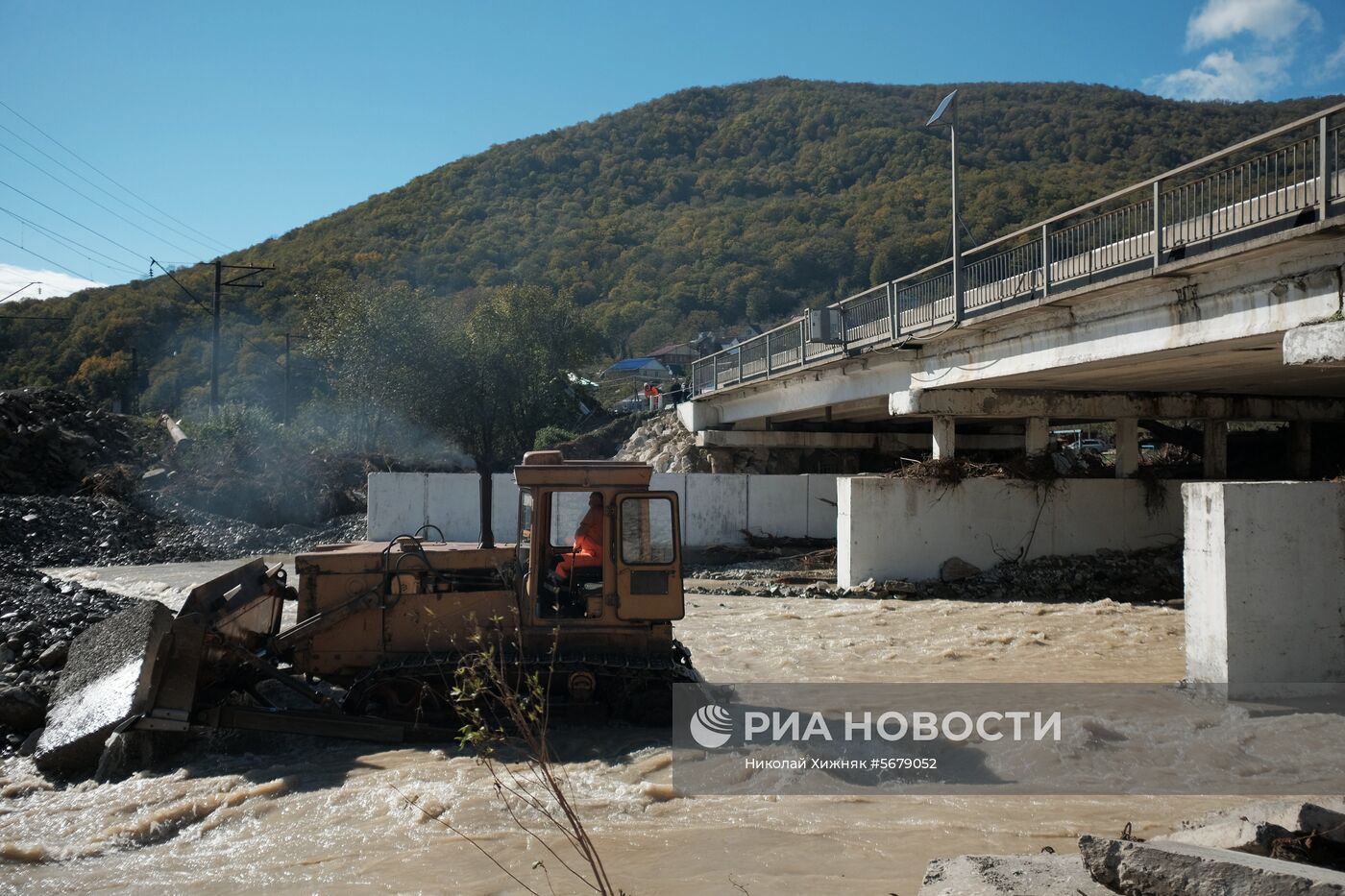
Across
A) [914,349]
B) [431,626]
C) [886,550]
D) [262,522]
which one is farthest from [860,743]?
[262,522]

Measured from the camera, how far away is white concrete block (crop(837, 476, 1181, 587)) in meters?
19.3

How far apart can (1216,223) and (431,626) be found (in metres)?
10.2

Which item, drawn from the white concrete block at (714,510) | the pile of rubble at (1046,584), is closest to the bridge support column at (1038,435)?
the pile of rubble at (1046,584)

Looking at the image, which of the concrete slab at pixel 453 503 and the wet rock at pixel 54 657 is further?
the concrete slab at pixel 453 503

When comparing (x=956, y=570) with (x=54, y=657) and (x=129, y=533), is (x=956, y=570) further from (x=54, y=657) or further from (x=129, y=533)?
(x=129, y=533)

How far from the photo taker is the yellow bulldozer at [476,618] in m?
8.05

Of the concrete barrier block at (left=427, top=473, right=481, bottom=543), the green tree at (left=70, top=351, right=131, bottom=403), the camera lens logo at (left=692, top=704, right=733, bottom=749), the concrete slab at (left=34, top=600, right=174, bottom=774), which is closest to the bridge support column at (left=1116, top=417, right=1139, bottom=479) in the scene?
the camera lens logo at (left=692, top=704, right=733, bottom=749)

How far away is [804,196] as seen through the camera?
103250 mm

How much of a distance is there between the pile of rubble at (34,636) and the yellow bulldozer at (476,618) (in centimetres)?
69

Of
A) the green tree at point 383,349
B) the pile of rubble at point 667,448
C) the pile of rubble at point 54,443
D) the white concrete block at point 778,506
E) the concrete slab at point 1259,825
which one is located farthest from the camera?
the green tree at point 383,349

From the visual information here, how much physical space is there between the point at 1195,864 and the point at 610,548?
5.36 metres

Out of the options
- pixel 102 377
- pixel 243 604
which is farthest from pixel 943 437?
pixel 102 377

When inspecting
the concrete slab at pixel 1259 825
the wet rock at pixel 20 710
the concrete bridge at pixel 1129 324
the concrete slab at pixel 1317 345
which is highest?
the concrete bridge at pixel 1129 324

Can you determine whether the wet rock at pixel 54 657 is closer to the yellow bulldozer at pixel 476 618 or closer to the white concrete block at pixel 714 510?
the yellow bulldozer at pixel 476 618
